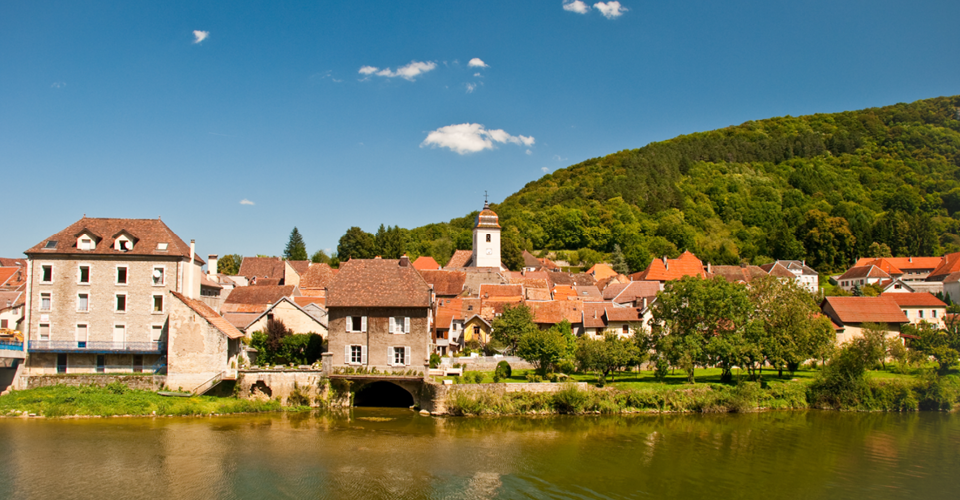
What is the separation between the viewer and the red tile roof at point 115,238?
3466cm

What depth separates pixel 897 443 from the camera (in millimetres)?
29672

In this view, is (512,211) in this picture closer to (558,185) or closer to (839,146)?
(558,185)

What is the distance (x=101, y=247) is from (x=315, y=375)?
14.8 m

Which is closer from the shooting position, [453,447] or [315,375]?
[453,447]

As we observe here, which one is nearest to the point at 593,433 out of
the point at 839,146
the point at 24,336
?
the point at 24,336

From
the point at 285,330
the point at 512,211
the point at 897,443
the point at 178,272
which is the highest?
the point at 512,211

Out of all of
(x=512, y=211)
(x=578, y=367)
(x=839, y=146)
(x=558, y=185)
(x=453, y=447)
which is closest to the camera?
(x=453, y=447)

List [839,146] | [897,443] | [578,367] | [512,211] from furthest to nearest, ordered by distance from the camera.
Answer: [839,146]
[512,211]
[578,367]
[897,443]

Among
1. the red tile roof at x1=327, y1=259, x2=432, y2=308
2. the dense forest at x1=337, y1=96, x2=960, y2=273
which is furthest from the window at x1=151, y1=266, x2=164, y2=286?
the dense forest at x1=337, y1=96, x2=960, y2=273

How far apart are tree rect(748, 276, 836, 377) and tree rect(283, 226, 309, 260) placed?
79.9 m

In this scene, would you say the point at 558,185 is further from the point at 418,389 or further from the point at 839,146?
the point at 418,389

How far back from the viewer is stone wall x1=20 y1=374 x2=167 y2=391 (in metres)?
32.9

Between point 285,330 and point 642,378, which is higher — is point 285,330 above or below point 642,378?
above

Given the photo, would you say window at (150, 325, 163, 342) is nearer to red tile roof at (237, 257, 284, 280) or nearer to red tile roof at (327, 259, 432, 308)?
red tile roof at (327, 259, 432, 308)
